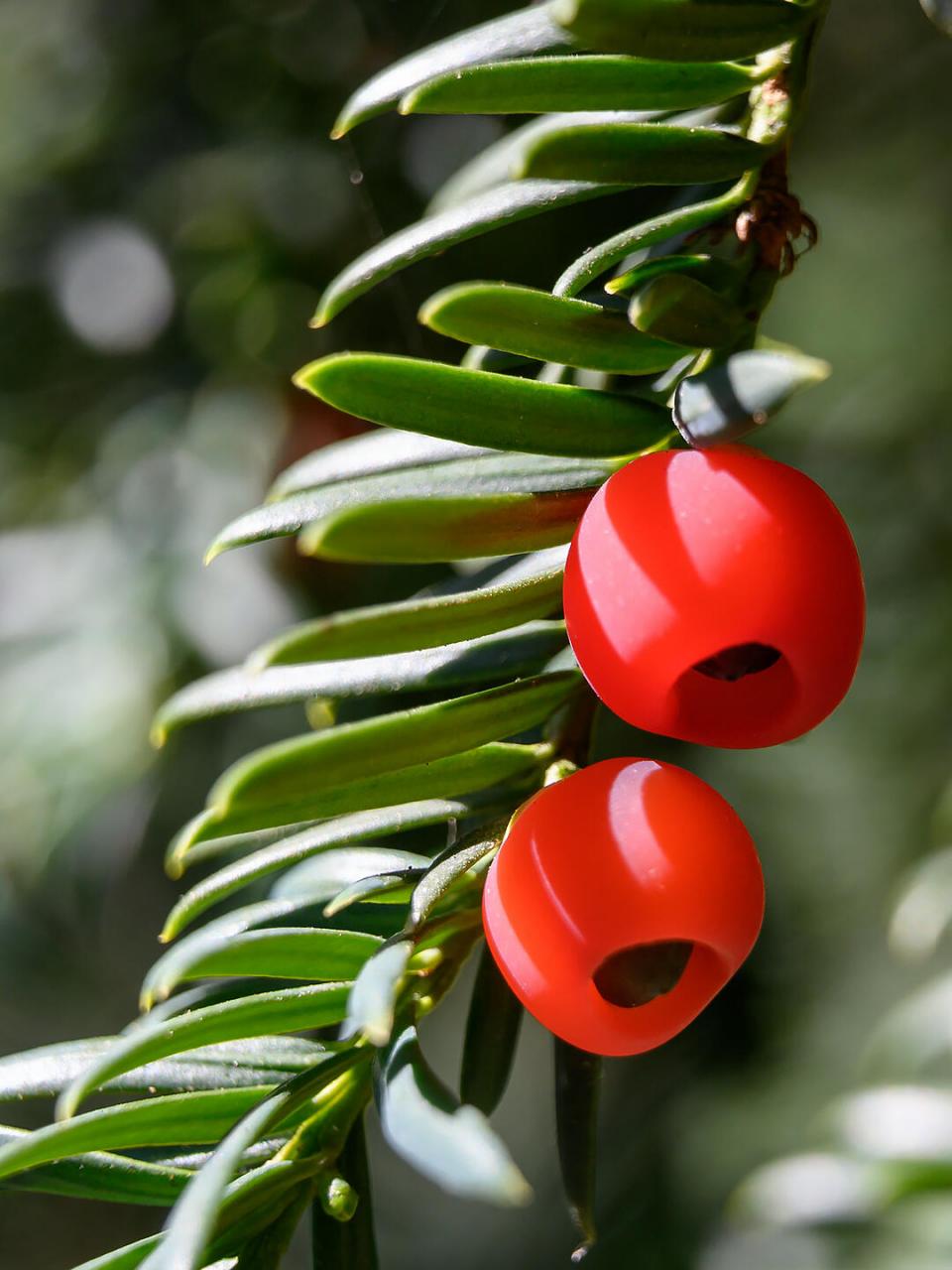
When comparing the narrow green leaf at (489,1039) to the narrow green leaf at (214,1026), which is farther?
the narrow green leaf at (489,1039)

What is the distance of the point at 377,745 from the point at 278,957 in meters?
0.09

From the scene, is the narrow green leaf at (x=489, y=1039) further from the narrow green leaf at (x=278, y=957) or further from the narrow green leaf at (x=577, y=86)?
the narrow green leaf at (x=577, y=86)

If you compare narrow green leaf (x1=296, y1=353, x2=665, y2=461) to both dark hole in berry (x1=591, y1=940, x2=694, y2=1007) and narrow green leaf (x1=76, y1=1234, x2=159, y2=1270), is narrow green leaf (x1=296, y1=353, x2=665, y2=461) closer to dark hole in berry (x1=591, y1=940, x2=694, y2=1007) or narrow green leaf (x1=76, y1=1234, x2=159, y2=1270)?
dark hole in berry (x1=591, y1=940, x2=694, y2=1007)

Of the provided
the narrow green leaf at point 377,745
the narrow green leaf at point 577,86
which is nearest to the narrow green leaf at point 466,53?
the narrow green leaf at point 577,86

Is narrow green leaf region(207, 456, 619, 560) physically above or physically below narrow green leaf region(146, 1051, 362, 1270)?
above

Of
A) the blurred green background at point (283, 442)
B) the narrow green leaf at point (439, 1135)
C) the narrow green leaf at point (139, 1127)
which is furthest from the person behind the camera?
the blurred green background at point (283, 442)

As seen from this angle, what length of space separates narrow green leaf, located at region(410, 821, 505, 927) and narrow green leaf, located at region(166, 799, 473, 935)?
39 millimetres

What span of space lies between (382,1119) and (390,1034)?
76mm

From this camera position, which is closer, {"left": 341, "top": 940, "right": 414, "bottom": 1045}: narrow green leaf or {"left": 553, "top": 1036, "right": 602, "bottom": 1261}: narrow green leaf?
{"left": 341, "top": 940, "right": 414, "bottom": 1045}: narrow green leaf

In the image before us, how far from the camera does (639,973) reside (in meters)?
0.48

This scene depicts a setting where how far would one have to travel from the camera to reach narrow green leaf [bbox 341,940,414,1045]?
37 cm

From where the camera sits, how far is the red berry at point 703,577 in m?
0.41

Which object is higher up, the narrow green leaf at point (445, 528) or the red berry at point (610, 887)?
the narrow green leaf at point (445, 528)

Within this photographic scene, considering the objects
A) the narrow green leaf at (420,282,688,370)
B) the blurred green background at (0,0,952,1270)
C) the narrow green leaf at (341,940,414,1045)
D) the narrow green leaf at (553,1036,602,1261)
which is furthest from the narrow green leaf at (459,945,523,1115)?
the blurred green background at (0,0,952,1270)
